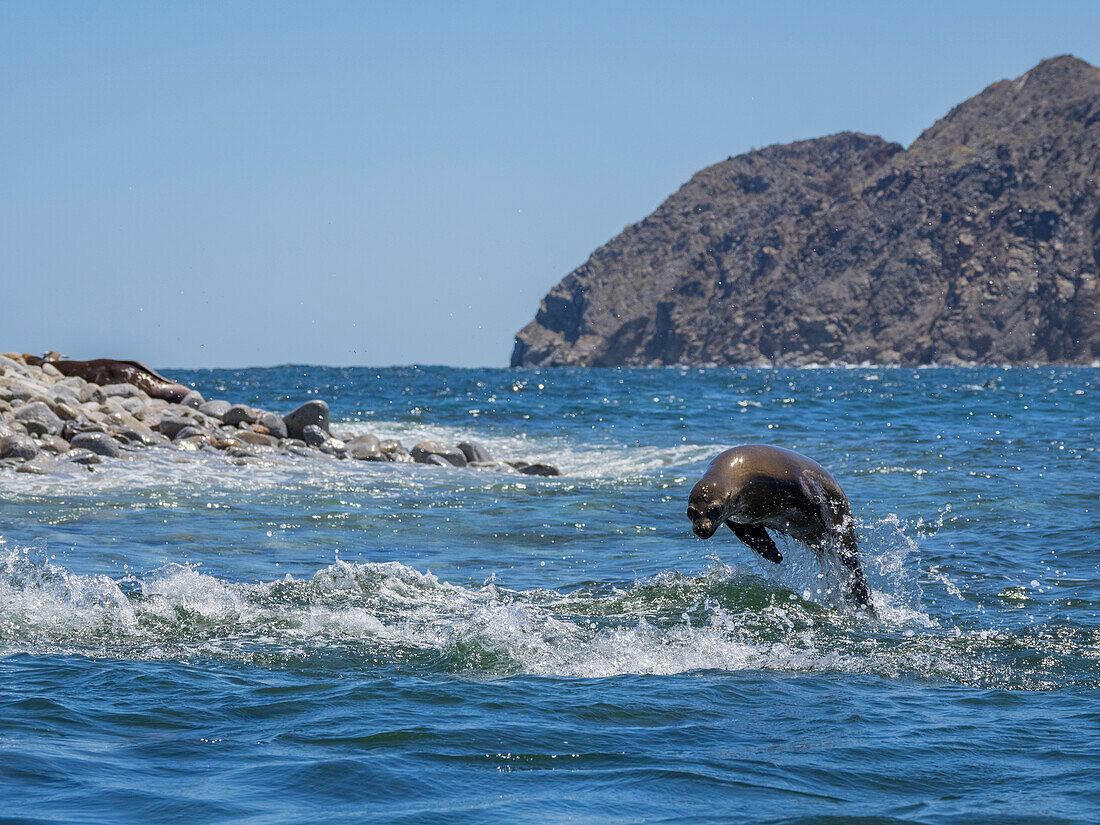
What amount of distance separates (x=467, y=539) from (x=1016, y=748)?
21.7ft

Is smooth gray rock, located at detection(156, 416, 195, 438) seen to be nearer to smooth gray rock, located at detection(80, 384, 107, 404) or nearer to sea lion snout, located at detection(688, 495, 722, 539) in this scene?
smooth gray rock, located at detection(80, 384, 107, 404)

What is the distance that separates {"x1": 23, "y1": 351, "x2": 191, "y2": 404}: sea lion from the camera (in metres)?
21.9

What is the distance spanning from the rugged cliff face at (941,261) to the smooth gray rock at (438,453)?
13677cm

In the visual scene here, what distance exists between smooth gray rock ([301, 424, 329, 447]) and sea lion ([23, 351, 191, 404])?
429cm

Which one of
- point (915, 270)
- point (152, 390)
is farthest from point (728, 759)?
point (915, 270)

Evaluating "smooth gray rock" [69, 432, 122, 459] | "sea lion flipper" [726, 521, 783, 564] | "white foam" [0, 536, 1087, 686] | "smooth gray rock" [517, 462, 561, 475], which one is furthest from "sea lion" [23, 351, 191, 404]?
"sea lion flipper" [726, 521, 783, 564]

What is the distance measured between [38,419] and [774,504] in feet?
40.9

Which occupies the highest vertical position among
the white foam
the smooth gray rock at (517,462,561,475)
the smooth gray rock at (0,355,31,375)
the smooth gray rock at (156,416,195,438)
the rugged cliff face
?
the rugged cliff face

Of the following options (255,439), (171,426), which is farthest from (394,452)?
(171,426)

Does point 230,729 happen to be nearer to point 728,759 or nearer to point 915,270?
point 728,759

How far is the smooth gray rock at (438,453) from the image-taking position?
59.7ft

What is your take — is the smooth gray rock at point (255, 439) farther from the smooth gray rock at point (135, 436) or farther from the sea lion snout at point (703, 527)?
the sea lion snout at point (703, 527)

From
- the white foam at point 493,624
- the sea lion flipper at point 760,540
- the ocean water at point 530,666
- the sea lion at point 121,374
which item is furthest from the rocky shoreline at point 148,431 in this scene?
the sea lion flipper at point 760,540

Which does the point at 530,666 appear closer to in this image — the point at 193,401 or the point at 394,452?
the point at 394,452
